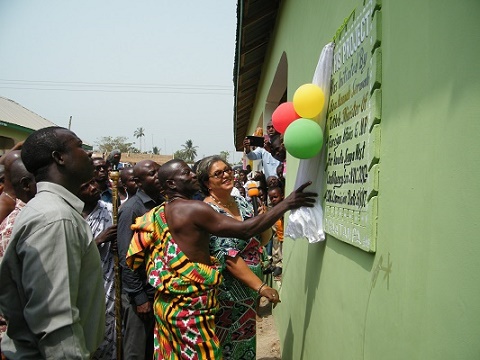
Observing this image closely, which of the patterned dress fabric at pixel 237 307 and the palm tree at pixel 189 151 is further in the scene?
the palm tree at pixel 189 151

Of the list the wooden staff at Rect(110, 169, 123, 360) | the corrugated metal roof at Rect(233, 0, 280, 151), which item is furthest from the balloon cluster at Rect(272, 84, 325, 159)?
the corrugated metal roof at Rect(233, 0, 280, 151)

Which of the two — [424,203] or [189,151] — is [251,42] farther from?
[189,151]

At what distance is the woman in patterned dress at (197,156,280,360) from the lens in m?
3.12

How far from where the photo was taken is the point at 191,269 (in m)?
2.69

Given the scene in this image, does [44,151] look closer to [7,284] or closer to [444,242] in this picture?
[7,284]

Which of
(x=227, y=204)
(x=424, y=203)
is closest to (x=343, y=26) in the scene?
(x=424, y=203)

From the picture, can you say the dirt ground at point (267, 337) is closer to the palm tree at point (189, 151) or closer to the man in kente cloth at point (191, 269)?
the man in kente cloth at point (191, 269)

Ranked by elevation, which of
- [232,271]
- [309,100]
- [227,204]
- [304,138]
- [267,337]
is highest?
[309,100]

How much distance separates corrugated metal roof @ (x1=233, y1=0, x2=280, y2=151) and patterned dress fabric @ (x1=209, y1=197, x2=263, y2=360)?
125 inches

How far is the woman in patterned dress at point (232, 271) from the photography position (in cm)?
312

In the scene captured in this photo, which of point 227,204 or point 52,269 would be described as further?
point 227,204

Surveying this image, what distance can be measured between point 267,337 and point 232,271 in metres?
2.45

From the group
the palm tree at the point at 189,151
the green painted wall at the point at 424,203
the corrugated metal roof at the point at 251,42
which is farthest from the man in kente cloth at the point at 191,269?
the palm tree at the point at 189,151

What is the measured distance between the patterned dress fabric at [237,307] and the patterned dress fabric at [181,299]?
1.38 feet
